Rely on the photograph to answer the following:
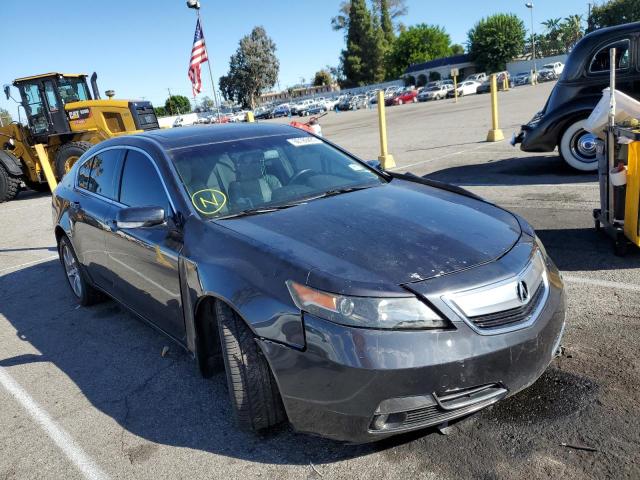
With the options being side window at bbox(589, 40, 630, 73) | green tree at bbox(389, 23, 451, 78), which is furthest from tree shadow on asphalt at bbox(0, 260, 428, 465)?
green tree at bbox(389, 23, 451, 78)

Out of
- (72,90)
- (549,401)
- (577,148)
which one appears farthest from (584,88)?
(72,90)

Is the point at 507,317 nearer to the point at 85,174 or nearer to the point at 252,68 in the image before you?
the point at 85,174

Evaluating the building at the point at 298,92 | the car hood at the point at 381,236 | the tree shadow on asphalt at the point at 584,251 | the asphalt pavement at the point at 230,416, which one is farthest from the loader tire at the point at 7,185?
the building at the point at 298,92

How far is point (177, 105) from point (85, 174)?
89.3 metres

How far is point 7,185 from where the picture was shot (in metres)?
13.6

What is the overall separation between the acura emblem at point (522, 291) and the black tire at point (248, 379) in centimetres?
124

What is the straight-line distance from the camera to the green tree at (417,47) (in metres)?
87.4

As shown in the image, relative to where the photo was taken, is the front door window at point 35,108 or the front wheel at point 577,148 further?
the front door window at point 35,108

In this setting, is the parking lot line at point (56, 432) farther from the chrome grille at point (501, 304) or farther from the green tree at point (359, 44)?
the green tree at point (359, 44)

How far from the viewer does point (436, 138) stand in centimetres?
1605

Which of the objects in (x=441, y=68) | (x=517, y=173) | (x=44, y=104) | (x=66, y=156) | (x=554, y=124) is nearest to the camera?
(x=554, y=124)

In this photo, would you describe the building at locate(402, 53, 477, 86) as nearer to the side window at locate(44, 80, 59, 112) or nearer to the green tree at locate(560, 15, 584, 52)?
the green tree at locate(560, 15, 584, 52)

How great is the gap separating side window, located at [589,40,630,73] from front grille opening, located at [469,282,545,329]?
7.35 m

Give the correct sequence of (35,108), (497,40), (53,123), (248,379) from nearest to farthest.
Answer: (248,379), (53,123), (35,108), (497,40)
